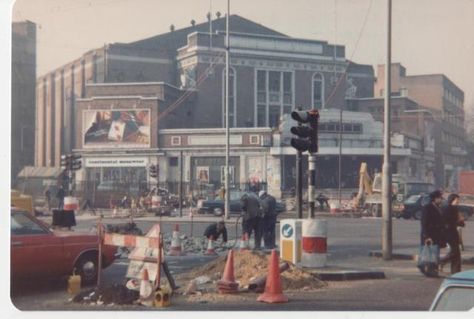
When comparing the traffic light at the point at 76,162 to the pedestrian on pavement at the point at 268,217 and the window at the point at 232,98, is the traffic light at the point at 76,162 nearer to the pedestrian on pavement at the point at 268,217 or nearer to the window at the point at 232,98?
the window at the point at 232,98

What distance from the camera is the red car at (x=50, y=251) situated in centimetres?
603

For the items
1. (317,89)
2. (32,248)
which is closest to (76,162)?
(32,248)

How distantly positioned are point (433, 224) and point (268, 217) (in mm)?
2345

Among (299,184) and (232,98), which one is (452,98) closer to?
(299,184)

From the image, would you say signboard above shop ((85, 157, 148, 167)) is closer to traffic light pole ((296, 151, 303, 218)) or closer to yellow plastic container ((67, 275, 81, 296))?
yellow plastic container ((67, 275, 81, 296))

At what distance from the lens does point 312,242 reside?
855 centimetres

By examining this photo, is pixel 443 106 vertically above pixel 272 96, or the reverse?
pixel 272 96

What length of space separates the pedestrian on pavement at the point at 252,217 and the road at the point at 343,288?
0.33 meters

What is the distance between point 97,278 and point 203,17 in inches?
116

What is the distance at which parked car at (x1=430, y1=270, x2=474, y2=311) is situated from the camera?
14.8 ft

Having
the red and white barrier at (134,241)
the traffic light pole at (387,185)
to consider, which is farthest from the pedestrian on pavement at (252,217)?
the red and white barrier at (134,241)

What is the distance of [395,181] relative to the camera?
1029cm

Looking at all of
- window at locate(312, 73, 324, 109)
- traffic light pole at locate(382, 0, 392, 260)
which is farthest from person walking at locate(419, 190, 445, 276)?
window at locate(312, 73, 324, 109)

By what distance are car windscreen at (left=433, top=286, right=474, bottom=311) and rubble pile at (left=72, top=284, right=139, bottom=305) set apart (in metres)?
2.66
